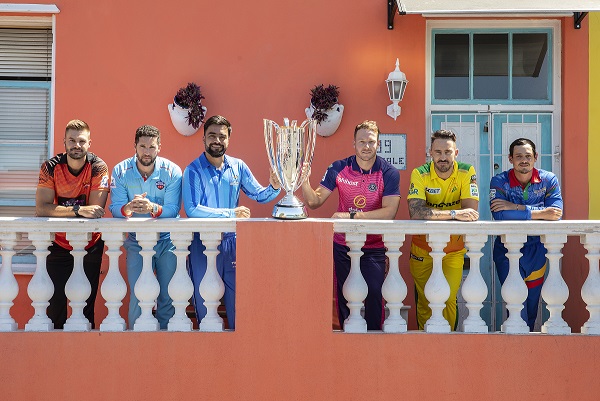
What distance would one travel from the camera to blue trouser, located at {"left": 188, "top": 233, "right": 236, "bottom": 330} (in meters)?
4.42

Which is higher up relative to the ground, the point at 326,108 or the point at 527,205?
the point at 326,108

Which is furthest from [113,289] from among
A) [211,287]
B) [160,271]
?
[211,287]

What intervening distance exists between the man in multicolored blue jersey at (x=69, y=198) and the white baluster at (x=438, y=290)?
2059 millimetres

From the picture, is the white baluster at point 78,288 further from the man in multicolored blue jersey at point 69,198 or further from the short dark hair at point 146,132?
the short dark hair at point 146,132

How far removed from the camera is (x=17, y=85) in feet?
20.3

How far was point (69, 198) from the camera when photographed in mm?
4699

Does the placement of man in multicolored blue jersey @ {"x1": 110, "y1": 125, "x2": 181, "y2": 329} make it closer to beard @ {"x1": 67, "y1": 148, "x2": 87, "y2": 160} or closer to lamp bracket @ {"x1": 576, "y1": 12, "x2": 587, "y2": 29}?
beard @ {"x1": 67, "y1": 148, "x2": 87, "y2": 160}

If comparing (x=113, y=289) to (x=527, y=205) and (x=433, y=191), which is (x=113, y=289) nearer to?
(x=433, y=191)

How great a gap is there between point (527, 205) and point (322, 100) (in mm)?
1895

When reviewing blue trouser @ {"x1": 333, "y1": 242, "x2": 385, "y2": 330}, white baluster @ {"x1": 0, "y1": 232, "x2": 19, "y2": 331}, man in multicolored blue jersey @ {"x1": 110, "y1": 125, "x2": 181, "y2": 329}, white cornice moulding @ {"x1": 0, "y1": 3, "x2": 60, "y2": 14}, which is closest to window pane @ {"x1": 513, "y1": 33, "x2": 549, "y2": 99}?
blue trouser @ {"x1": 333, "y1": 242, "x2": 385, "y2": 330}

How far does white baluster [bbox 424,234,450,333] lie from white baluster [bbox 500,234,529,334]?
338 millimetres

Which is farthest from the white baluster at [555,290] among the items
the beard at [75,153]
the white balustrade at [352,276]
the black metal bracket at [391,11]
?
the beard at [75,153]

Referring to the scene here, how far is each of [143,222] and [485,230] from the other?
1.98m

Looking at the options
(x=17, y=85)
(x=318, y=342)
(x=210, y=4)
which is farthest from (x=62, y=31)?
(x=318, y=342)
